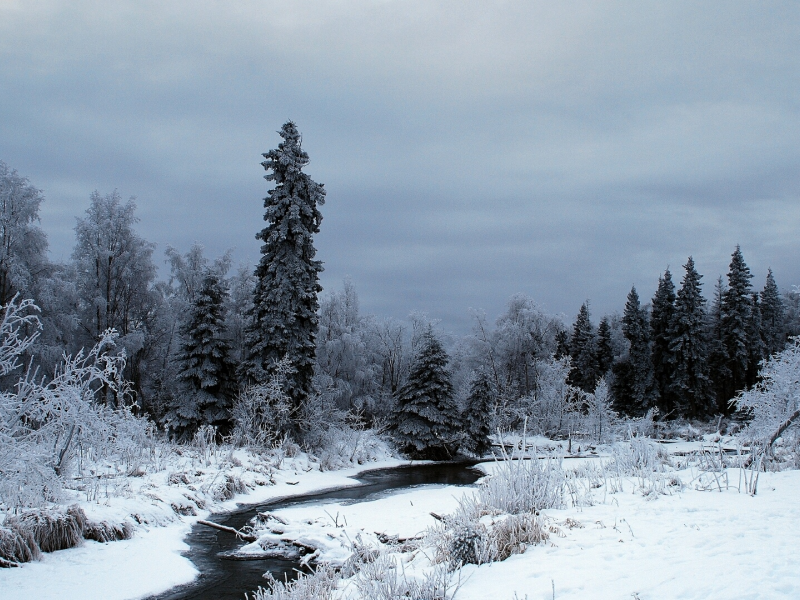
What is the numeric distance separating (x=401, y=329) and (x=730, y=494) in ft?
145

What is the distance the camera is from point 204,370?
1125 inches

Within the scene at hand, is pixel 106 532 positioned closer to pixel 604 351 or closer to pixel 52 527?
pixel 52 527

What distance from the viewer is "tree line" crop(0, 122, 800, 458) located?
2781 cm

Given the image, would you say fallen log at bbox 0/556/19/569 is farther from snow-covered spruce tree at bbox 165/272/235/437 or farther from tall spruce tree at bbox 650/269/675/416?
tall spruce tree at bbox 650/269/675/416

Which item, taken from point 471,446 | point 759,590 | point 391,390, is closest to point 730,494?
point 759,590

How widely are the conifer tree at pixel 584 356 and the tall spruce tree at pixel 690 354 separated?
7333mm

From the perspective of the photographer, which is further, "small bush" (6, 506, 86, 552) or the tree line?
the tree line

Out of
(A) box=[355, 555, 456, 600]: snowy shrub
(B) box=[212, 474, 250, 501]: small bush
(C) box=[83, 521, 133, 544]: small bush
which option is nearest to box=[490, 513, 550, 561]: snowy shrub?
(A) box=[355, 555, 456, 600]: snowy shrub

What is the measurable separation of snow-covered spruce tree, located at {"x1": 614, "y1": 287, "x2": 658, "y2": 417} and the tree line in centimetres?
13

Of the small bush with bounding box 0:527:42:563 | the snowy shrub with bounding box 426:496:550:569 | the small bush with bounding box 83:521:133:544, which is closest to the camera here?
the snowy shrub with bounding box 426:496:550:569

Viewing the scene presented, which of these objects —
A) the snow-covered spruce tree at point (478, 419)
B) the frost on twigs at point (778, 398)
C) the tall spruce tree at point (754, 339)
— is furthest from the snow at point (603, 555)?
the tall spruce tree at point (754, 339)

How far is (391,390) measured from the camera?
49.5m

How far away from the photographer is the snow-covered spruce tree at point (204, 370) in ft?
92.6

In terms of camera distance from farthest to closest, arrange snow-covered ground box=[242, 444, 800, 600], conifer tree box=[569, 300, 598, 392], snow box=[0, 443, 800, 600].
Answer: conifer tree box=[569, 300, 598, 392] < snow box=[0, 443, 800, 600] < snow-covered ground box=[242, 444, 800, 600]
